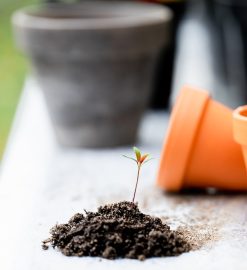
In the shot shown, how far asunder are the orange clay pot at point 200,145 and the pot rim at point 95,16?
420 millimetres

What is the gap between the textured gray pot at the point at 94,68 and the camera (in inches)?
72.1

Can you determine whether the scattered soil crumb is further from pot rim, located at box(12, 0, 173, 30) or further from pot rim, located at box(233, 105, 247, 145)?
pot rim, located at box(12, 0, 173, 30)

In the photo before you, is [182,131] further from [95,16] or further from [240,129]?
[95,16]

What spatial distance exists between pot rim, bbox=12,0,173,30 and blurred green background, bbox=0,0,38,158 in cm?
72

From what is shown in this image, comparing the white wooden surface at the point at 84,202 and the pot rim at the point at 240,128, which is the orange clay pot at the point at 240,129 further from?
the white wooden surface at the point at 84,202

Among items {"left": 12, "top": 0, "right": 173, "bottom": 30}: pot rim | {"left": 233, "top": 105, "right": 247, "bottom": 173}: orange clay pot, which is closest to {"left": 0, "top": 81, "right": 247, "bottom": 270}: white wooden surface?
{"left": 233, "top": 105, "right": 247, "bottom": 173}: orange clay pot

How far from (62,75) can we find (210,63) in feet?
2.41

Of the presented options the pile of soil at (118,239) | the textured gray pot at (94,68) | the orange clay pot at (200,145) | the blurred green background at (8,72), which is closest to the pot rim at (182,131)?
the orange clay pot at (200,145)

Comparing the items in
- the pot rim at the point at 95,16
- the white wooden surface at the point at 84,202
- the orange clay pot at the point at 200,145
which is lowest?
the white wooden surface at the point at 84,202

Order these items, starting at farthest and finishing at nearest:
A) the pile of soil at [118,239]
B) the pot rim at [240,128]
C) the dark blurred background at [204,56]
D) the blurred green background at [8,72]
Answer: the blurred green background at [8,72], the dark blurred background at [204,56], the pot rim at [240,128], the pile of soil at [118,239]

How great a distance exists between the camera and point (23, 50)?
6.44 feet

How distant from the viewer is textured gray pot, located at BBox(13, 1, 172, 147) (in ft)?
6.00

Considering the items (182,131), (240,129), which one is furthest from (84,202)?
(240,129)

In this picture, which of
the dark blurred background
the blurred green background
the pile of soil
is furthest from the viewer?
the blurred green background
